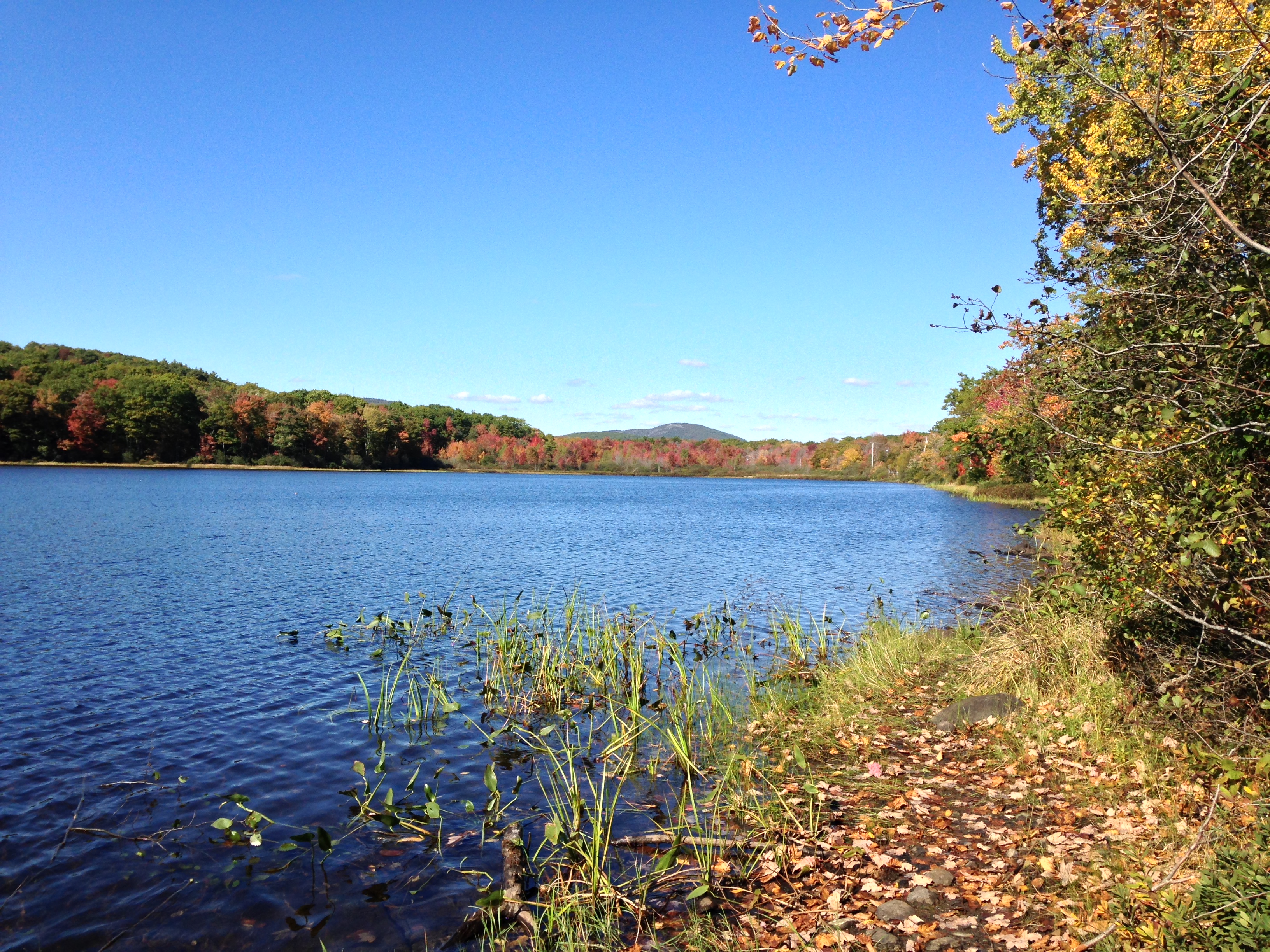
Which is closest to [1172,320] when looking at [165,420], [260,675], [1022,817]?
[1022,817]

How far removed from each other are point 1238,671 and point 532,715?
9.36m

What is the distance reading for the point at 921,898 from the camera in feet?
20.5

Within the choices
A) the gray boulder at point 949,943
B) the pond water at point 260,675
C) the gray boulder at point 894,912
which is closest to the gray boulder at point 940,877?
the gray boulder at point 894,912

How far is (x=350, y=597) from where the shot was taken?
22375 mm

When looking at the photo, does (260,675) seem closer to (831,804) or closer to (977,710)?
(831,804)

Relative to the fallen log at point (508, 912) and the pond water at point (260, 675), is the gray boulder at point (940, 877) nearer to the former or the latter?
the fallen log at point (508, 912)

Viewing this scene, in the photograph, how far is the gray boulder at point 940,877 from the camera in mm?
6422

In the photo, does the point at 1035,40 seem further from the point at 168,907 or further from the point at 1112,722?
the point at 168,907

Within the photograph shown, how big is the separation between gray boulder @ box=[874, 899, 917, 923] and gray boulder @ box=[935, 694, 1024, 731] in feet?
14.1

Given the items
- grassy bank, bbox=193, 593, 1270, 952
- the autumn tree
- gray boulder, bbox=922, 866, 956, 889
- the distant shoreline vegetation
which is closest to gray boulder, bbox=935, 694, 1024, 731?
grassy bank, bbox=193, 593, 1270, 952

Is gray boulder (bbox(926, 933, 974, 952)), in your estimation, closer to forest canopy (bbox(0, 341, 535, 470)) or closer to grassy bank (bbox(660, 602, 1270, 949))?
grassy bank (bbox(660, 602, 1270, 949))

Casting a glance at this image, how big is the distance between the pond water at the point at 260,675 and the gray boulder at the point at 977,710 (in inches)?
227

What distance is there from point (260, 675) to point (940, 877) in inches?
502

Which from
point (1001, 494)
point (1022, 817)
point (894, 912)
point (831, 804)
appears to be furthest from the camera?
point (1001, 494)
